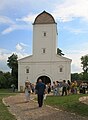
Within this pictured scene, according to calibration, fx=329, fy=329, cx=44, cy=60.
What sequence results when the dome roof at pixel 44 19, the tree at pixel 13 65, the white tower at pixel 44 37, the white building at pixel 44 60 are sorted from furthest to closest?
1. the tree at pixel 13 65
2. the dome roof at pixel 44 19
3. the white tower at pixel 44 37
4. the white building at pixel 44 60

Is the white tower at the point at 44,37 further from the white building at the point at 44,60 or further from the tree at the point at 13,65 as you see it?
the tree at the point at 13,65

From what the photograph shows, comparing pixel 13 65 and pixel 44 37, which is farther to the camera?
pixel 13 65

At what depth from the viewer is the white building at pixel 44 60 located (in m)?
66.9

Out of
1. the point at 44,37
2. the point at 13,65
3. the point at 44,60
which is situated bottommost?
the point at 44,60

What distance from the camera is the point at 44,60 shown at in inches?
2667

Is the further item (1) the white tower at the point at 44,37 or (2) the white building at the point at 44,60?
(1) the white tower at the point at 44,37

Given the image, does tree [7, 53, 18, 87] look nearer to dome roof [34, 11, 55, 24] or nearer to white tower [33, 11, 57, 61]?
white tower [33, 11, 57, 61]

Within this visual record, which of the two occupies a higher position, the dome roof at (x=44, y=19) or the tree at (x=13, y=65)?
the dome roof at (x=44, y=19)

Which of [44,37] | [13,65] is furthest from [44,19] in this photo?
[13,65]

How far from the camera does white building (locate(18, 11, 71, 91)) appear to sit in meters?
66.9

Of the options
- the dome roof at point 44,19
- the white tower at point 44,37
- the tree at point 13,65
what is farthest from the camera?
the tree at point 13,65

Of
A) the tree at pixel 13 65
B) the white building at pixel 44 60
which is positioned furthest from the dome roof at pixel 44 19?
the tree at pixel 13 65

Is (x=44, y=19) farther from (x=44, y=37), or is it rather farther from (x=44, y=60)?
(x=44, y=60)

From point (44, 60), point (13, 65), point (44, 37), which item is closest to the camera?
point (44, 60)
